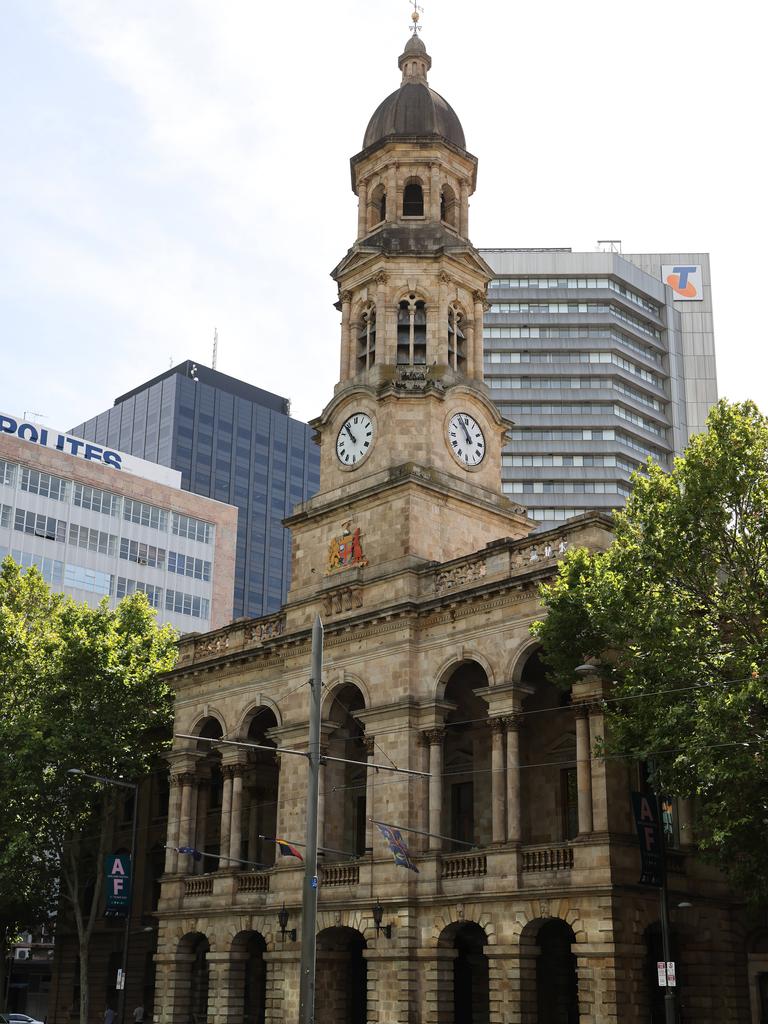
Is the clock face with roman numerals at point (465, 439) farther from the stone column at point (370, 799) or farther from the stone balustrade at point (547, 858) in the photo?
the stone balustrade at point (547, 858)

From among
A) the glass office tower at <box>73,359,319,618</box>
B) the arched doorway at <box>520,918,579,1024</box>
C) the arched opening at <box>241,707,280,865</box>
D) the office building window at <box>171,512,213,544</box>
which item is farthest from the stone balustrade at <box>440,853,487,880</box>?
the glass office tower at <box>73,359,319,618</box>

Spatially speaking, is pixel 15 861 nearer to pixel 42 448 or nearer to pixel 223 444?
pixel 42 448

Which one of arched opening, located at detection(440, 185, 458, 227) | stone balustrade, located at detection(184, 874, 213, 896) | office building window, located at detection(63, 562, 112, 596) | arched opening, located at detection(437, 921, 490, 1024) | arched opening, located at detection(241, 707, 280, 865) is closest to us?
arched opening, located at detection(437, 921, 490, 1024)

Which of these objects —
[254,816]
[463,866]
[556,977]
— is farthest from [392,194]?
[556,977]

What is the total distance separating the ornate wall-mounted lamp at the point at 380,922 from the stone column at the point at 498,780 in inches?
180

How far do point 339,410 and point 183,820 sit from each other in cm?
1742

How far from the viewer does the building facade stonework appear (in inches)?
1372

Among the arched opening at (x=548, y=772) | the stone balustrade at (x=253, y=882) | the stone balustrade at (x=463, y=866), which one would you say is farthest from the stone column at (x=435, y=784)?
the stone balustrade at (x=253, y=882)

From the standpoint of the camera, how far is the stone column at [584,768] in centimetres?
3403

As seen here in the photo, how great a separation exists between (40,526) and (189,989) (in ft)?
151

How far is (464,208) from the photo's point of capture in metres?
51.9

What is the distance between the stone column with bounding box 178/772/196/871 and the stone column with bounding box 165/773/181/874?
0.23 metres

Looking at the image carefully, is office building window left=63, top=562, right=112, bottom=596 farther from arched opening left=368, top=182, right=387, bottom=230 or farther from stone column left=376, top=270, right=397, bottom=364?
stone column left=376, top=270, right=397, bottom=364

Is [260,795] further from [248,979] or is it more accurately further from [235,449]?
[235,449]
